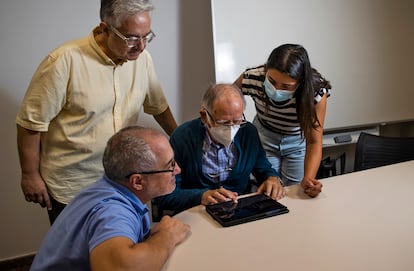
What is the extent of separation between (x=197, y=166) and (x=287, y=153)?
0.60 metres

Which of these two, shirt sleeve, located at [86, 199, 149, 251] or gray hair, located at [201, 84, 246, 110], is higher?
gray hair, located at [201, 84, 246, 110]

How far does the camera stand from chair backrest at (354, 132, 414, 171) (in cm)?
206

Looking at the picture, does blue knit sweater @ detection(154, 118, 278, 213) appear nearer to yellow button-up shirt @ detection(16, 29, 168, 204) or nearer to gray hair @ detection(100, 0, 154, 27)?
yellow button-up shirt @ detection(16, 29, 168, 204)

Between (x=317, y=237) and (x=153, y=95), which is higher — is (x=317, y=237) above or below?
below

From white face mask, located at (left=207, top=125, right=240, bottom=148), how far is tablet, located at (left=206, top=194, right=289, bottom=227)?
10.2 inches

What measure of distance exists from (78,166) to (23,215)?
0.89 meters

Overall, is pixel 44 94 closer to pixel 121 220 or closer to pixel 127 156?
pixel 127 156

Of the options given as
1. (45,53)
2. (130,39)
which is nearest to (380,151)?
(130,39)

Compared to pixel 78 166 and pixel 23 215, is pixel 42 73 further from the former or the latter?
pixel 23 215

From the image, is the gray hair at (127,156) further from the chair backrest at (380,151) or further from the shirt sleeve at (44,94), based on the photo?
the chair backrest at (380,151)

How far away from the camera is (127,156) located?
104 centimetres

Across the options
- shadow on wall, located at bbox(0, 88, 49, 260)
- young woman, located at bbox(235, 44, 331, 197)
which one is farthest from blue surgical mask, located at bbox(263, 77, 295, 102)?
shadow on wall, located at bbox(0, 88, 49, 260)

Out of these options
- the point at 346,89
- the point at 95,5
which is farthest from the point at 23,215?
the point at 346,89

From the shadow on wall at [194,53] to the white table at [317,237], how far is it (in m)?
1.11
